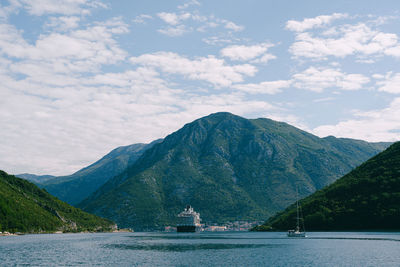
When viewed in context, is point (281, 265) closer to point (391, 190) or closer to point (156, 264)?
point (156, 264)

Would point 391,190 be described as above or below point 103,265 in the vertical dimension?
above

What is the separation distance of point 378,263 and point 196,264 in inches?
1483

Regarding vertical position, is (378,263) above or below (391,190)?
below

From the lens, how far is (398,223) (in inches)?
6624

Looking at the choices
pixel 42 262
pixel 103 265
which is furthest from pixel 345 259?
pixel 42 262

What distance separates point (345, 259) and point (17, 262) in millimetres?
72501

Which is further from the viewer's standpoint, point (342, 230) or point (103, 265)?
point (342, 230)

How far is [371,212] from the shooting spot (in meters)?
177

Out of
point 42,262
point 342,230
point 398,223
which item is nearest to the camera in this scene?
point 42,262

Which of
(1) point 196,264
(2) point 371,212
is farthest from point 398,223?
(1) point 196,264

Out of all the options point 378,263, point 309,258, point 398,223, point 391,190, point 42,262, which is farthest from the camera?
point 391,190

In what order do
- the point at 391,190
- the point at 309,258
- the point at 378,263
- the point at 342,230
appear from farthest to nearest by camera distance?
the point at 342,230 → the point at 391,190 → the point at 309,258 → the point at 378,263

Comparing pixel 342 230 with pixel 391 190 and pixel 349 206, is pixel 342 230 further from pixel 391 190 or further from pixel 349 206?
pixel 391 190

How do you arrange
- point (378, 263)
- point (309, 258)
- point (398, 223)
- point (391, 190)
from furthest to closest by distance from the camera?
point (391, 190) → point (398, 223) → point (309, 258) → point (378, 263)
